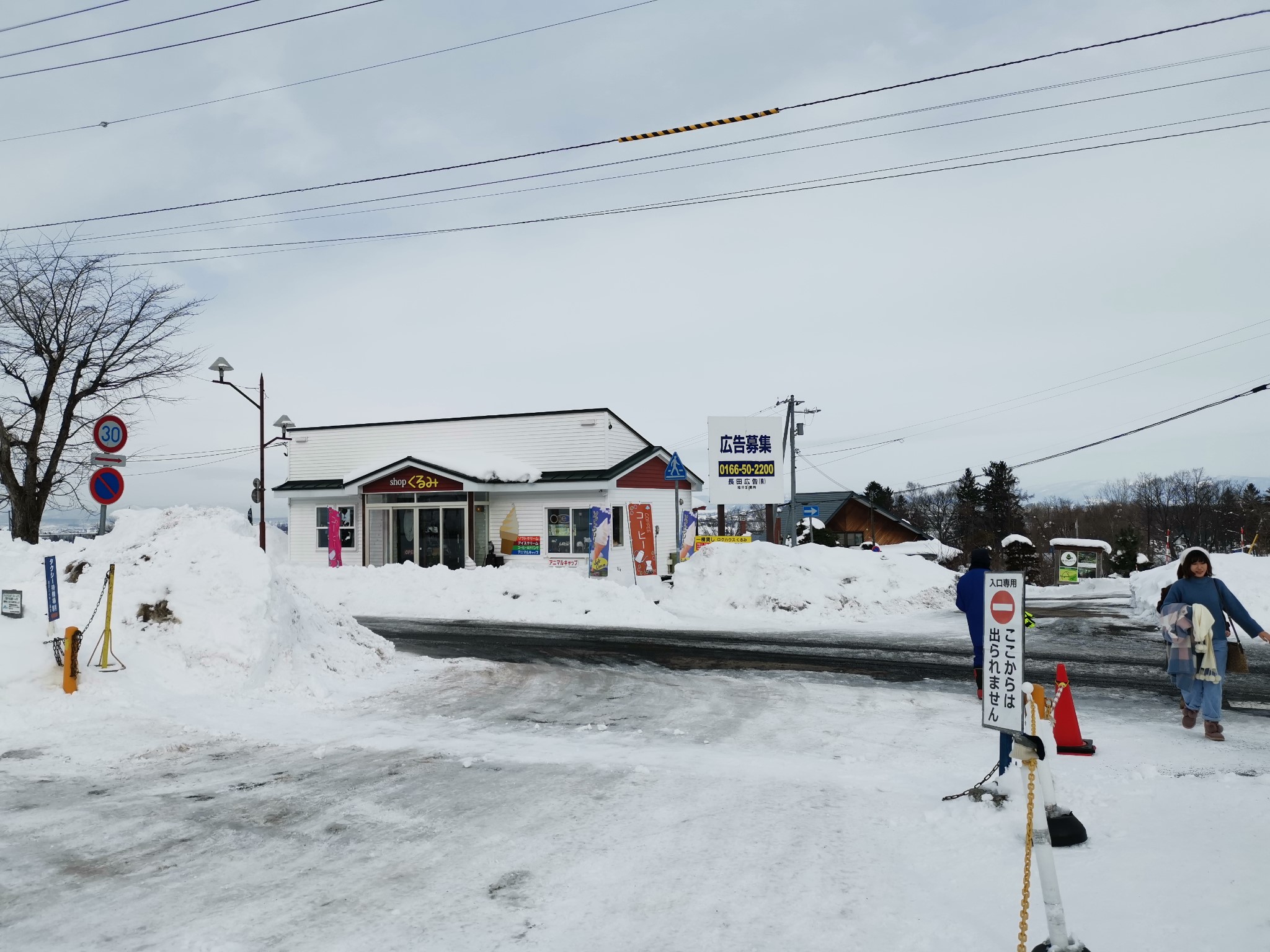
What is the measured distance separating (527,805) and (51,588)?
7129mm

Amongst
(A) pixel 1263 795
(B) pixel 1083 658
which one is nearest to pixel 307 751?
(A) pixel 1263 795

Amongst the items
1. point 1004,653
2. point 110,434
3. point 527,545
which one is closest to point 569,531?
point 527,545

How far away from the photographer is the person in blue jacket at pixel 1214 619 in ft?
25.3

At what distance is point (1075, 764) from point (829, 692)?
395 cm

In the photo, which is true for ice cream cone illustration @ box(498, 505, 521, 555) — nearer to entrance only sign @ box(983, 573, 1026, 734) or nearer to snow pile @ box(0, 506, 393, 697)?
snow pile @ box(0, 506, 393, 697)

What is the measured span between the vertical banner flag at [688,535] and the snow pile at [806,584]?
8.53 meters

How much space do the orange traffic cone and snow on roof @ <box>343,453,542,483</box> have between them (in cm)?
2238

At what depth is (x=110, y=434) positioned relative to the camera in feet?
36.3

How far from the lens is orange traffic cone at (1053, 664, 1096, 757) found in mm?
7184

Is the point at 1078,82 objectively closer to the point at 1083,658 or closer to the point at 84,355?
the point at 1083,658

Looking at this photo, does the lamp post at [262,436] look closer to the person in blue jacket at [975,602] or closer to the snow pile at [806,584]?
the snow pile at [806,584]

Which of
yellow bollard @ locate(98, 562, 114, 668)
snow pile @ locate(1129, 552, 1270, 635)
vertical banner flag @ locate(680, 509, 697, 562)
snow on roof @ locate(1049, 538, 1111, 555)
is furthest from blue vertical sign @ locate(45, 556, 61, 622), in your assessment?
snow on roof @ locate(1049, 538, 1111, 555)

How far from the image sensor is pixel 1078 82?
41.2 ft

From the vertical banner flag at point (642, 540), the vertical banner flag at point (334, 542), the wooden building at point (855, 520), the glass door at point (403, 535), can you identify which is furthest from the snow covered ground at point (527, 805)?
the wooden building at point (855, 520)
